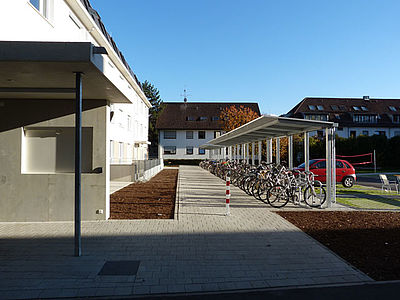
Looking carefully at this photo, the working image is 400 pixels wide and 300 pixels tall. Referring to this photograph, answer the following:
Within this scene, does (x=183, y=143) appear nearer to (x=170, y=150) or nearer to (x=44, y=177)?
(x=170, y=150)

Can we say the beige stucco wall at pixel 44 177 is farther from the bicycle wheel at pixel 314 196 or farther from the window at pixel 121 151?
the window at pixel 121 151

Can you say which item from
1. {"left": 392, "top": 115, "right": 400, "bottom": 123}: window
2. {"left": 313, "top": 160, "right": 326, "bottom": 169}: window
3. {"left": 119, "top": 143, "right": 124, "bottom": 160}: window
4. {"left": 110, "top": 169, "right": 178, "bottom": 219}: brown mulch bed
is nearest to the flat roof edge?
{"left": 110, "top": 169, "right": 178, "bottom": 219}: brown mulch bed

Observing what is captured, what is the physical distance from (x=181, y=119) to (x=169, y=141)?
4.60 m

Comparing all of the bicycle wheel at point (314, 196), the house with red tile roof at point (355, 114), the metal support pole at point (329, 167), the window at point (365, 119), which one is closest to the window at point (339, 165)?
the bicycle wheel at point (314, 196)

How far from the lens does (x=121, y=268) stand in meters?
4.72

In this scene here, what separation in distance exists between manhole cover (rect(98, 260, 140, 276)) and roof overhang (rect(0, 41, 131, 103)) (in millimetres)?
2949

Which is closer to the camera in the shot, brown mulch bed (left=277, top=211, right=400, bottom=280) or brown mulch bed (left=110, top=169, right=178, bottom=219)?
brown mulch bed (left=277, top=211, right=400, bottom=280)

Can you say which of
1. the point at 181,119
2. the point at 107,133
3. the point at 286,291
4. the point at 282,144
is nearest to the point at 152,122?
the point at 181,119

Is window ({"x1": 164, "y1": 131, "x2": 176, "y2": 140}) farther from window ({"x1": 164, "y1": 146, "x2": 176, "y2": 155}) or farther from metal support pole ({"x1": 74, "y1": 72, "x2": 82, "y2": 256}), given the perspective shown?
metal support pole ({"x1": 74, "y1": 72, "x2": 82, "y2": 256})

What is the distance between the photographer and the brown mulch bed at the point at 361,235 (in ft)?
16.1

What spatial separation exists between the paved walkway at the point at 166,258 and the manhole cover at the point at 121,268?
0.09 metres

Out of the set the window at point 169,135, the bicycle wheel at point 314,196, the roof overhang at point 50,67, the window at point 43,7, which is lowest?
the bicycle wheel at point 314,196

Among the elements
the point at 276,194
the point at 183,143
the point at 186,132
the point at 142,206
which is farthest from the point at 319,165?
the point at 186,132

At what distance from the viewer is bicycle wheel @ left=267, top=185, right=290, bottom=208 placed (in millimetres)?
9906
